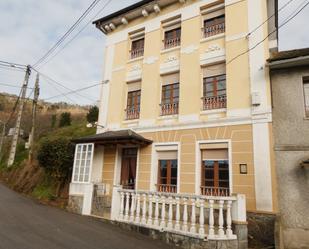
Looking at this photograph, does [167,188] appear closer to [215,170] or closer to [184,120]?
[215,170]

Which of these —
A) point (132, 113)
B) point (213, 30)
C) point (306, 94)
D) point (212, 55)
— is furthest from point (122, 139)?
point (306, 94)

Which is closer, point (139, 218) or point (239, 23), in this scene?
point (139, 218)

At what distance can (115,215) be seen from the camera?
8.37m

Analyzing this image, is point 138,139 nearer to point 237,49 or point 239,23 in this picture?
point 237,49

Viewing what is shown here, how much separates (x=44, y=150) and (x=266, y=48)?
11.2 meters

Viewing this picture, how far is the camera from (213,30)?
34.4 feet

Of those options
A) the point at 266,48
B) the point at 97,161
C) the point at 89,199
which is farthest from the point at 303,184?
the point at 97,161

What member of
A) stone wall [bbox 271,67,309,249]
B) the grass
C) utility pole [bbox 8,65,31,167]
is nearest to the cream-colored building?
stone wall [bbox 271,67,309,249]

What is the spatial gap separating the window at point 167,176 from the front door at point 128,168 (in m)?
1.42

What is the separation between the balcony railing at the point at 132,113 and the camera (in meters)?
11.7

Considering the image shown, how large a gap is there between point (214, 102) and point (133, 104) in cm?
419

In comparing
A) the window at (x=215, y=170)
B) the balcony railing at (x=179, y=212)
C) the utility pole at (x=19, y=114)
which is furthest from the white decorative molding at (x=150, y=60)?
the utility pole at (x=19, y=114)

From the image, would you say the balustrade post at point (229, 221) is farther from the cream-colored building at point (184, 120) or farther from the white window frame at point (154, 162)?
the white window frame at point (154, 162)

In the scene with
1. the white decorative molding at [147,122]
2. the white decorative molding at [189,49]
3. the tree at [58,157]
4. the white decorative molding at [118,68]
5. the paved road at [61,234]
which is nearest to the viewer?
the paved road at [61,234]
